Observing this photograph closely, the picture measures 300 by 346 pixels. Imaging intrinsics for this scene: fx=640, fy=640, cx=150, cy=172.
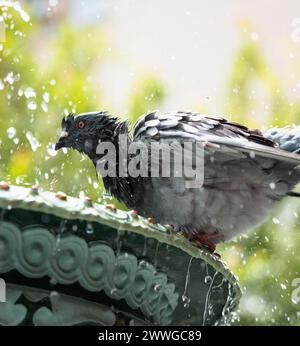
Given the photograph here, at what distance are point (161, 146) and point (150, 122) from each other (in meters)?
0.21

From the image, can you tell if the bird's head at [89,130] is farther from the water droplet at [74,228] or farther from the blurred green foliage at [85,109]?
the water droplet at [74,228]

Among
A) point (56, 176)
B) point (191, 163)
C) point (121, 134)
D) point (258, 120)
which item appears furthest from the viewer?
point (258, 120)

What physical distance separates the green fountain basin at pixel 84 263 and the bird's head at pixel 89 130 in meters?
1.95

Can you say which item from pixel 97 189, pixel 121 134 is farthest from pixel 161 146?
pixel 97 189

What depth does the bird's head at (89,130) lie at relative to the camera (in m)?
4.16

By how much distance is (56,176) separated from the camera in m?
5.80

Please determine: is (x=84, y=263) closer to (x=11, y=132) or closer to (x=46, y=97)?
(x=11, y=132)

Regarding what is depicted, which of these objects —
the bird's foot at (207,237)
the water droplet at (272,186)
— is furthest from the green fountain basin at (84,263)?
the water droplet at (272,186)

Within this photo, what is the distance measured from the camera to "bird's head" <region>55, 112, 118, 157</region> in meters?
4.16

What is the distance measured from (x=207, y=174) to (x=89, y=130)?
91 cm

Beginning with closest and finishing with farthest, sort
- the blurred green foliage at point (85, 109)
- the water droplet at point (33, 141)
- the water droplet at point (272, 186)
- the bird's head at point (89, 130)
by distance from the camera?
the water droplet at point (272, 186) < the bird's head at point (89, 130) < the blurred green foliage at point (85, 109) < the water droplet at point (33, 141)

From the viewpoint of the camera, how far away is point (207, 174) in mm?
3707

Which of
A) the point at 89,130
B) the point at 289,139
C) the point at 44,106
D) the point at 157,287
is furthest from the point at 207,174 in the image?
the point at 44,106
